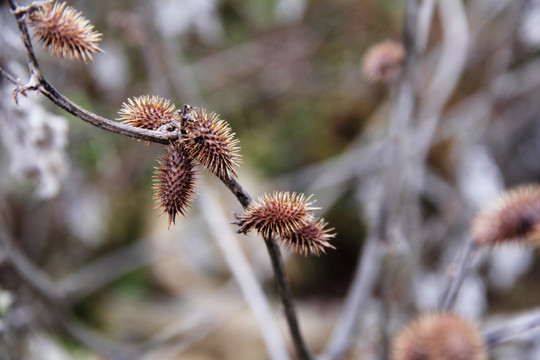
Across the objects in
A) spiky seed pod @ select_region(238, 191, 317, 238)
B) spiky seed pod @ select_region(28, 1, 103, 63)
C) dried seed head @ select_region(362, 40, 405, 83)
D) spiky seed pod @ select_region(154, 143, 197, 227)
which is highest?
dried seed head @ select_region(362, 40, 405, 83)

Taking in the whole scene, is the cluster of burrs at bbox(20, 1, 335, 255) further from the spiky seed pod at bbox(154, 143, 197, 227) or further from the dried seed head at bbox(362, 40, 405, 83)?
the dried seed head at bbox(362, 40, 405, 83)

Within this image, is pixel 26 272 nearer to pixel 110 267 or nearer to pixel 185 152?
pixel 185 152

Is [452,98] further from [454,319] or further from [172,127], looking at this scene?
[172,127]

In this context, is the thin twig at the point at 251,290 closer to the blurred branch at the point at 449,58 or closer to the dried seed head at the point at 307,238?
the dried seed head at the point at 307,238

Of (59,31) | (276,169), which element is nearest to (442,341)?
(59,31)

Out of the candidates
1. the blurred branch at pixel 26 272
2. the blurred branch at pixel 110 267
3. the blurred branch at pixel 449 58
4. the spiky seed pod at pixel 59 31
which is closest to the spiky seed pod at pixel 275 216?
the spiky seed pod at pixel 59 31

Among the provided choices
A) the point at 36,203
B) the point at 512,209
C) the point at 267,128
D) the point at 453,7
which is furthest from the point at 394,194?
the point at 36,203

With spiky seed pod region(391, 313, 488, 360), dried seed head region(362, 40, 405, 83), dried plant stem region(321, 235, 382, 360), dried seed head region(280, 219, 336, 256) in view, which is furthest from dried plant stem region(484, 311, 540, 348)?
dried seed head region(362, 40, 405, 83)

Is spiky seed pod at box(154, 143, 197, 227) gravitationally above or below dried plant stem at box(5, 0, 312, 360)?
below
